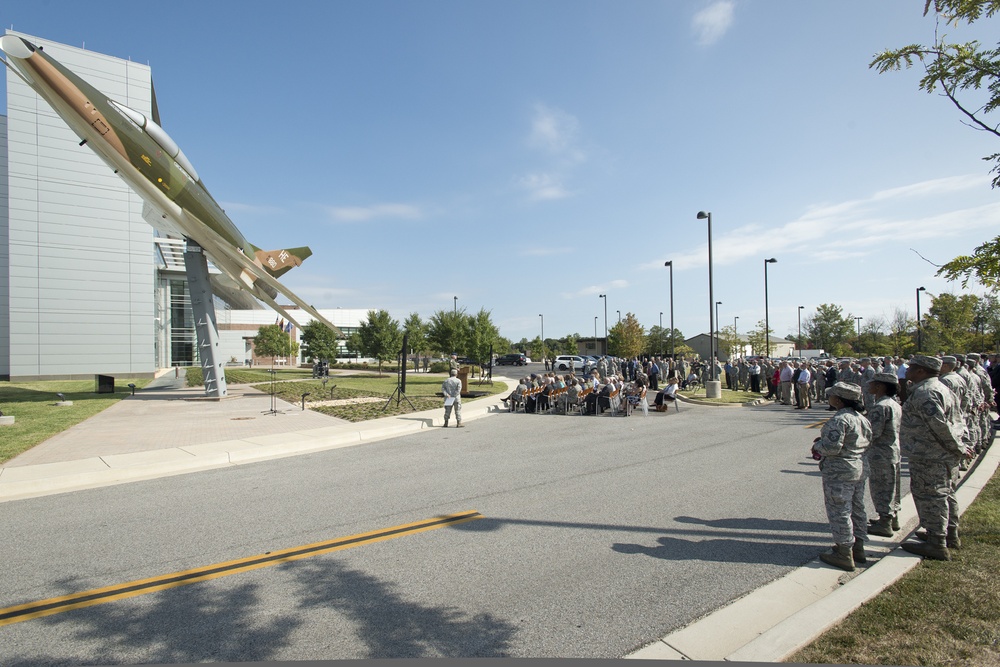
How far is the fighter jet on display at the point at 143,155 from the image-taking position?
1594 cm

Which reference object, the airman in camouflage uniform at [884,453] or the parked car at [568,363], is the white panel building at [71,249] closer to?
the parked car at [568,363]

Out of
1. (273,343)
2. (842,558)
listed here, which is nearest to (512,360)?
(273,343)

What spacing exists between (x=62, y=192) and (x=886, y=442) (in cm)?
4702

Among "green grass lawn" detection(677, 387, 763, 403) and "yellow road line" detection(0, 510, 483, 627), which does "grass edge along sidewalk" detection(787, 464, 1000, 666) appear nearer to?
"yellow road line" detection(0, 510, 483, 627)

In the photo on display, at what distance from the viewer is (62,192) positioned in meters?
35.5

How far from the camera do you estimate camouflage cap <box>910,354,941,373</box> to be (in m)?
4.84

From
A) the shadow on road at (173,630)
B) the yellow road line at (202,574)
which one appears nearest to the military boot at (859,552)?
the yellow road line at (202,574)

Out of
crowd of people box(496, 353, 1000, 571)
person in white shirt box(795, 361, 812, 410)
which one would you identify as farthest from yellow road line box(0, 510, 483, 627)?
person in white shirt box(795, 361, 812, 410)

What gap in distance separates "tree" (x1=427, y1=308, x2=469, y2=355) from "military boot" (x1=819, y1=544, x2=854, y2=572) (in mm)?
29896

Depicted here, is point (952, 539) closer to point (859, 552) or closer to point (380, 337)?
point (859, 552)

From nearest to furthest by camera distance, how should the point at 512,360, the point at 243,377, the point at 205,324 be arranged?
the point at 205,324 < the point at 243,377 < the point at 512,360

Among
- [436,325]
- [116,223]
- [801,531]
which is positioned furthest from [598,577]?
[116,223]

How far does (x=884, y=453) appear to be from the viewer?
4992 mm

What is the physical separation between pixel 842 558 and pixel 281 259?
28.0 metres
